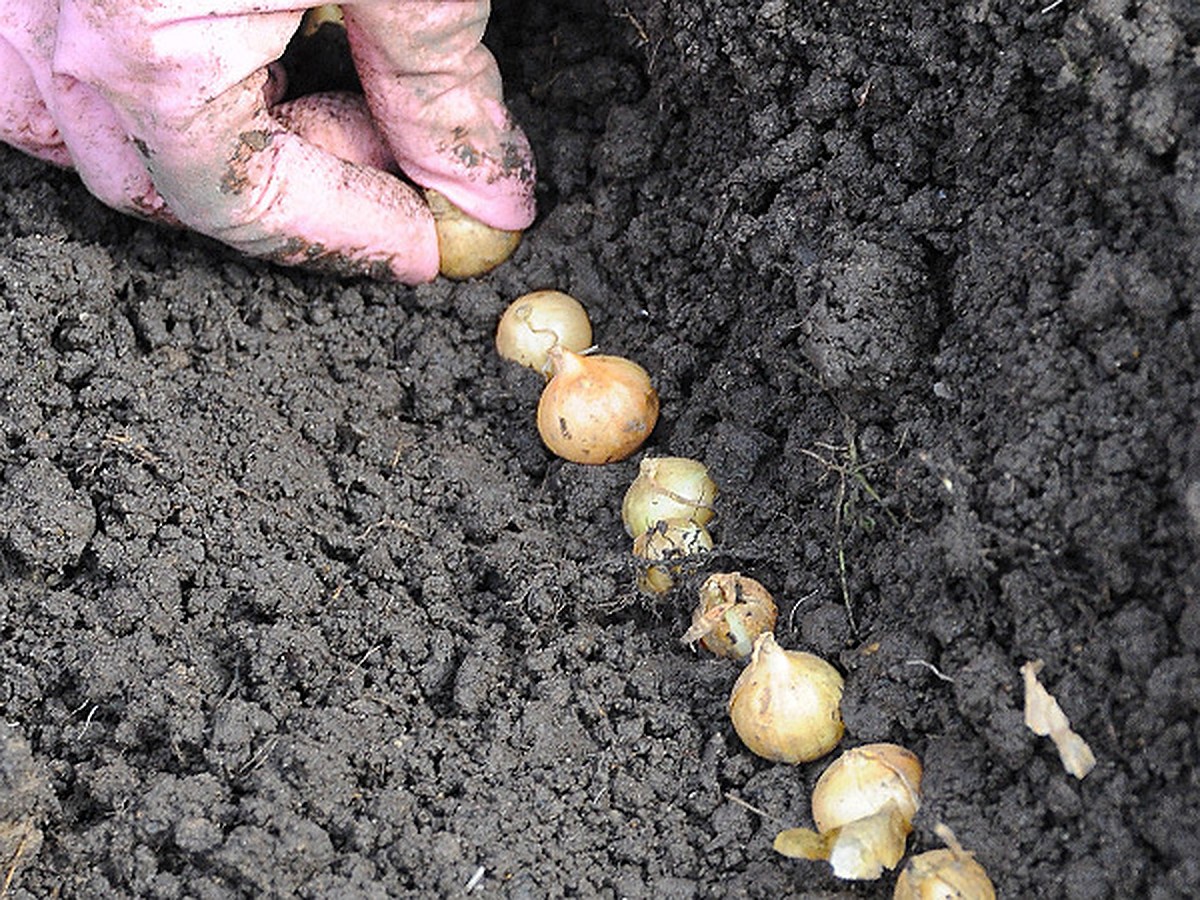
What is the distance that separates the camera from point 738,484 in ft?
7.30

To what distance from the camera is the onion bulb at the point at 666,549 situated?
215cm

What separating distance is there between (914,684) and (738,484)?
449mm

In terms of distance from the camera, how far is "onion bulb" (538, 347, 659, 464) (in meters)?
2.29

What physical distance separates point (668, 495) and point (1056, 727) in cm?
68

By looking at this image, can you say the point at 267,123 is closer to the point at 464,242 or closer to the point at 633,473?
the point at 464,242

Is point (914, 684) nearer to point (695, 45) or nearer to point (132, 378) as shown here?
point (695, 45)

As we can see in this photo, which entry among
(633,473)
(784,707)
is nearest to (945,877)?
(784,707)

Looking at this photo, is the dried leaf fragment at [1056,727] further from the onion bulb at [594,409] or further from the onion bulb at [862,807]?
the onion bulb at [594,409]

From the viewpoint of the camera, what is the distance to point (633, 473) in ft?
7.64

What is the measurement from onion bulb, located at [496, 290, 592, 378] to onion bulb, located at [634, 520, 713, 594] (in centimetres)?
42

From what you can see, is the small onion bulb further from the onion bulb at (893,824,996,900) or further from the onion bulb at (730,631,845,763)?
the onion bulb at (730,631,845,763)

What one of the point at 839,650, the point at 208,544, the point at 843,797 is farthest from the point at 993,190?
the point at 208,544

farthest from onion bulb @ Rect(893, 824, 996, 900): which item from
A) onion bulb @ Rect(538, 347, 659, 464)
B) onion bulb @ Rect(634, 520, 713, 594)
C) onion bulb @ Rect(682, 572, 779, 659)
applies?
onion bulb @ Rect(538, 347, 659, 464)

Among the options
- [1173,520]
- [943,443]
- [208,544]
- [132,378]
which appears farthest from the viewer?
[132,378]
